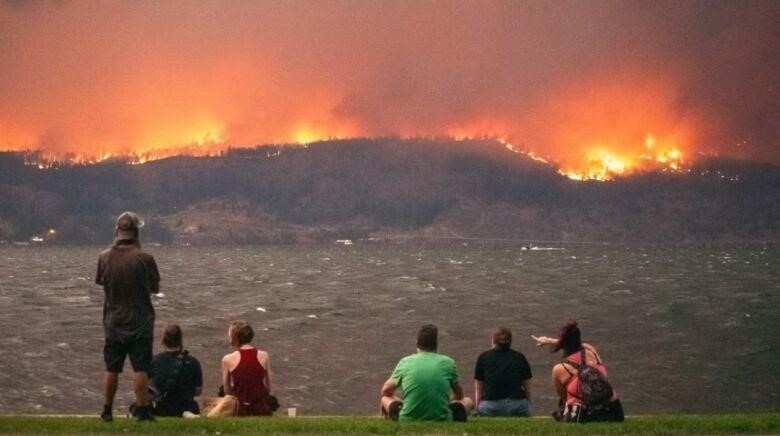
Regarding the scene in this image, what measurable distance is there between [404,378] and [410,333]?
1980 inches

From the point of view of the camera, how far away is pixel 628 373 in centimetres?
4238

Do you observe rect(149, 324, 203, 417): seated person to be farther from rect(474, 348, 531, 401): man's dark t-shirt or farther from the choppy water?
the choppy water

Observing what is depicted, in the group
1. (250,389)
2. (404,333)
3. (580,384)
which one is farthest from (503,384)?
(404,333)

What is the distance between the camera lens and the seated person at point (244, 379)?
44.5ft

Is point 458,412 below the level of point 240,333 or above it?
below

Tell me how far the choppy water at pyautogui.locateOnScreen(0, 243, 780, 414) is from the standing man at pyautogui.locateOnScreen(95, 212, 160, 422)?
877 inches

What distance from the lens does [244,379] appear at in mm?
13797

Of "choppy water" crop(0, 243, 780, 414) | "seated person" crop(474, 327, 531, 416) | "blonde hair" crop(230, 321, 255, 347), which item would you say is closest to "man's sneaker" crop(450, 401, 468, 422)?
"seated person" crop(474, 327, 531, 416)

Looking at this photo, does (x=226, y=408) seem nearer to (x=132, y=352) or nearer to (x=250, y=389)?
(x=250, y=389)

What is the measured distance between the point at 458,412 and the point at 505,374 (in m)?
2.81

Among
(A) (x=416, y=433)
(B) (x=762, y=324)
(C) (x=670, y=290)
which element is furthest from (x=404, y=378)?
(C) (x=670, y=290)

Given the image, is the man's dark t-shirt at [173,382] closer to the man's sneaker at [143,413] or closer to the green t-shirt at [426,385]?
the man's sneaker at [143,413]

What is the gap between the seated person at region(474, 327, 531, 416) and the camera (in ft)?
53.0

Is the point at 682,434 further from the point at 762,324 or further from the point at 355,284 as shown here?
the point at 355,284
